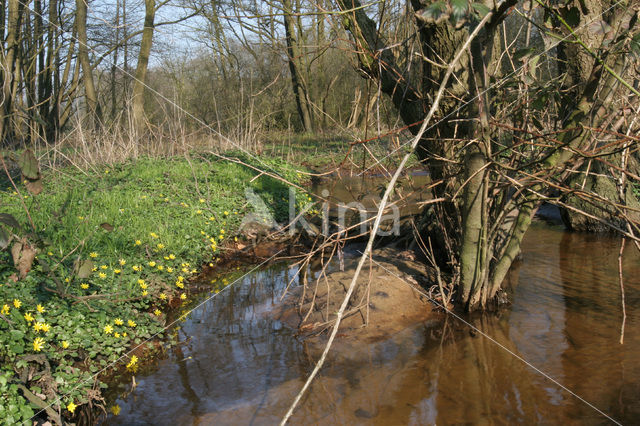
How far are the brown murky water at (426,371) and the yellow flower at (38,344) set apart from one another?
633 mm

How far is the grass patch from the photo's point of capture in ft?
10.3

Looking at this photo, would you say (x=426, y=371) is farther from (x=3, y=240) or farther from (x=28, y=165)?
(x=28, y=165)

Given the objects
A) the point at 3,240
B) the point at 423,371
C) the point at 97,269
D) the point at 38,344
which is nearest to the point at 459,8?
the point at 3,240

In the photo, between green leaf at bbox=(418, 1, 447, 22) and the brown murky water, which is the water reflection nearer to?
the brown murky water

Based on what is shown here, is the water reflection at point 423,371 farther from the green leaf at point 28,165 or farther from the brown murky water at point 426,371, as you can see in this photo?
the green leaf at point 28,165

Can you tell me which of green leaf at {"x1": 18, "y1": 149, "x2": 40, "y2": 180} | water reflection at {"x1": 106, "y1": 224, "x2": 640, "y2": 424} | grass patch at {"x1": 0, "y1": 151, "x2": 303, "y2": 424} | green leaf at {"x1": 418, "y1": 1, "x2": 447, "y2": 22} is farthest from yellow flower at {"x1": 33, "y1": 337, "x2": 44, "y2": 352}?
green leaf at {"x1": 418, "y1": 1, "x2": 447, "y2": 22}

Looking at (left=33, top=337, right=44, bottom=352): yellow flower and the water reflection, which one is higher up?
(left=33, top=337, right=44, bottom=352): yellow flower

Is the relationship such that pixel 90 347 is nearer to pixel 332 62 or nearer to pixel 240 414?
pixel 240 414

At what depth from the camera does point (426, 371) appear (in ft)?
12.0

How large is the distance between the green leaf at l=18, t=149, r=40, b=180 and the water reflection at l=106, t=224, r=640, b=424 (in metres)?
1.60

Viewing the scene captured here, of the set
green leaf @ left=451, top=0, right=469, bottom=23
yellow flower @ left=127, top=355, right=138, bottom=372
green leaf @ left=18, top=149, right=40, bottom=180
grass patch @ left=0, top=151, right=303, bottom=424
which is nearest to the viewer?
green leaf @ left=451, top=0, right=469, bottom=23

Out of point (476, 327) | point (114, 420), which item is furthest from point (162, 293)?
point (476, 327)

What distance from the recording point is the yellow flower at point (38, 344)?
10.3 ft

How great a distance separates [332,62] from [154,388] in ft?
61.0
